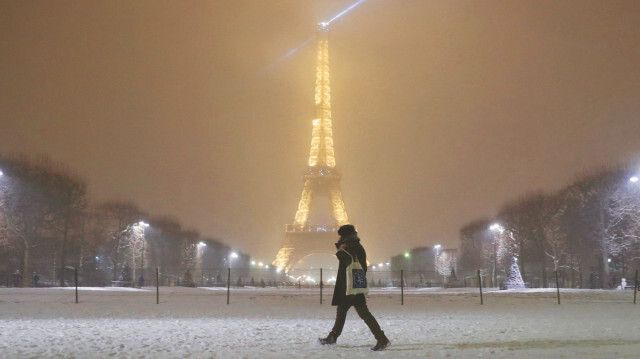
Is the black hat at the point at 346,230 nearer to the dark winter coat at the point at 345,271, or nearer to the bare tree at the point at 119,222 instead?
the dark winter coat at the point at 345,271

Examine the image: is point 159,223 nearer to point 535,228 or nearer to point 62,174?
point 62,174

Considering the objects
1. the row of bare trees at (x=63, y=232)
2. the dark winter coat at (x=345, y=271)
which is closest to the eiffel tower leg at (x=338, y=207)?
the row of bare trees at (x=63, y=232)

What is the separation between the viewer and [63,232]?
47.0 metres

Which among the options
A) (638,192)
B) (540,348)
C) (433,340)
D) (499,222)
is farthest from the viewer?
(499,222)

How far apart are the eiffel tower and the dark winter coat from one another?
75877mm

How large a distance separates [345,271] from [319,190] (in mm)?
86158

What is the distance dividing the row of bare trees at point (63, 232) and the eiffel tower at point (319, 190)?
69.1 feet

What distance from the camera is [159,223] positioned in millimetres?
77188

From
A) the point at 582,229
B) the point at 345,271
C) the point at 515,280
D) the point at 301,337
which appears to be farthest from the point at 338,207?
the point at 345,271

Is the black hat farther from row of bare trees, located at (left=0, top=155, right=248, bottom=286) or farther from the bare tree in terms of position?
the bare tree

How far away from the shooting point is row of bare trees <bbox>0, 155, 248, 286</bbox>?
43.6 metres

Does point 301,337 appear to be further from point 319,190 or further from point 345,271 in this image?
point 319,190

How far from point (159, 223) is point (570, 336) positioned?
71.0m

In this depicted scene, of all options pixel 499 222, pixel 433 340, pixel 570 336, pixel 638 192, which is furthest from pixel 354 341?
pixel 499 222
